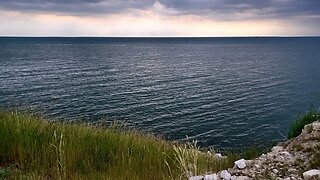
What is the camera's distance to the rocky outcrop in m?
5.63

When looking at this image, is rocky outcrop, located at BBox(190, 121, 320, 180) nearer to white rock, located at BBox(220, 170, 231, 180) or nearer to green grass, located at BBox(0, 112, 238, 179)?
white rock, located at BBox(220, 170, 231, 180)

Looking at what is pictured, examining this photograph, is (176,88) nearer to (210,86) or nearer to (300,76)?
(210,86)

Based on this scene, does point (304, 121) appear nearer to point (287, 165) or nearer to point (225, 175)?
point (287, 165)

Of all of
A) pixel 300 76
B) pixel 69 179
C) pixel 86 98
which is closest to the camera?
pixel 69 179

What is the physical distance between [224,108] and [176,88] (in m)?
14.2

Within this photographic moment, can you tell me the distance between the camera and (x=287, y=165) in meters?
6.05

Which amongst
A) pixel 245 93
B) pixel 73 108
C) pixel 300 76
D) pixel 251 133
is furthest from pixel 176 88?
pixel 300 76

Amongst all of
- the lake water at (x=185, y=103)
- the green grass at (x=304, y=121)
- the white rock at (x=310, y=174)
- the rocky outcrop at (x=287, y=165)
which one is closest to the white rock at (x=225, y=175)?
the rocky outcrop at (x=287, y=165)

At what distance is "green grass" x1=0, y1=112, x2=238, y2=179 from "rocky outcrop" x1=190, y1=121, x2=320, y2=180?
31.8 inches

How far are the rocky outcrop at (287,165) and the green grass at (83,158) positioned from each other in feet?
2.65

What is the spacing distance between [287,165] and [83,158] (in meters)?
4.22

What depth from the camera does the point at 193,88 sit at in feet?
156

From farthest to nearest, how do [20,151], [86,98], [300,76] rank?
[300,76]
[86,98]
[20,151]

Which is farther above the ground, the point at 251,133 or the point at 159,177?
the point at 159,177
